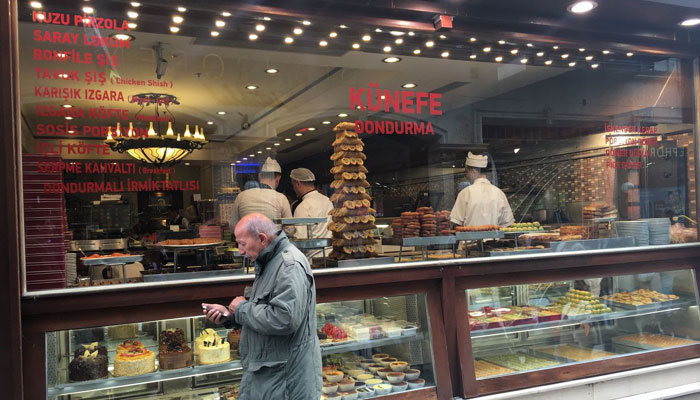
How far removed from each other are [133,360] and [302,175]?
322 cm

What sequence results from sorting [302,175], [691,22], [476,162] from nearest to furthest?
1. [691,22]
2. [302,175]
3. [476,162]

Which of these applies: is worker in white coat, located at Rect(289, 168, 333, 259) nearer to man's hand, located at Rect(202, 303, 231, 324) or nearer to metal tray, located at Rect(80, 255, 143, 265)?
metal tray, located at Rect(80, 255, 143, 265)

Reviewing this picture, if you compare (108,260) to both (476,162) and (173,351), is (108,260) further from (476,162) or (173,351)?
(476,162)

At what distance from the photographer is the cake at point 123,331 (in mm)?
3656

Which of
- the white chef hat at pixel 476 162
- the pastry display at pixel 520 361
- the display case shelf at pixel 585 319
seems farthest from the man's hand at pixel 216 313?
the white chef hat at pixel 476 162

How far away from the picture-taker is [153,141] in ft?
17.6

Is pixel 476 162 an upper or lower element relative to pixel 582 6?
lower

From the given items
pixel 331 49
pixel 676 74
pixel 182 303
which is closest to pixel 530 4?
pixel 331 49

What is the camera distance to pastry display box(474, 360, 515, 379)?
448 cm

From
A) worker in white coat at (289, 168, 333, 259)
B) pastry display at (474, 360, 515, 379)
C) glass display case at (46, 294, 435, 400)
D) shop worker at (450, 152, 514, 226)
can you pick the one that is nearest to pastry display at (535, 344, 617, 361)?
pastry display at (474, 360, 515, 379)

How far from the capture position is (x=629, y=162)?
6.43 metres

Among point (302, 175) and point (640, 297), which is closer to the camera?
point (640, 297)

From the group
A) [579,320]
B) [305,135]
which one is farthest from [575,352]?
[305,135]

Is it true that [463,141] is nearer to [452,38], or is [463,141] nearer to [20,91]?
[452,38]
